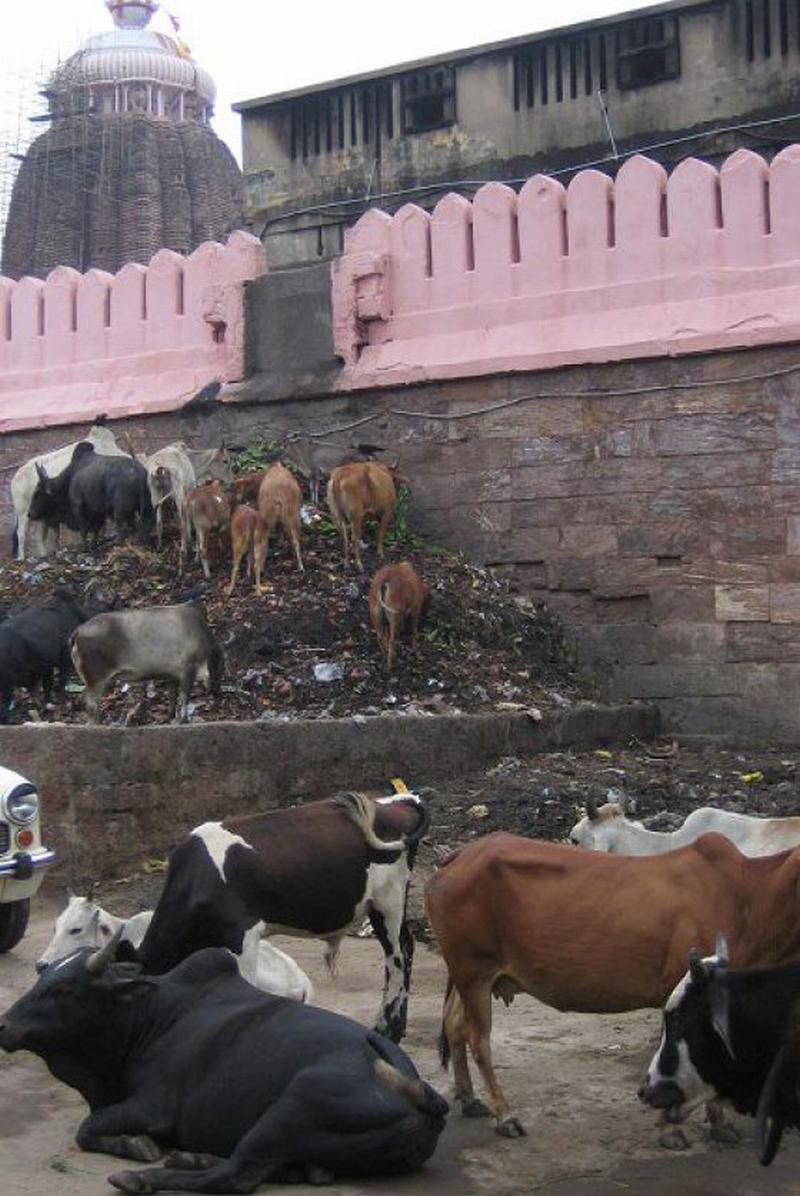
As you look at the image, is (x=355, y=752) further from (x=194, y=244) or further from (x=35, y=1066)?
(x=194, y=244)

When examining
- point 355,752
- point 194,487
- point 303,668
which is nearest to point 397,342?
point 194,487

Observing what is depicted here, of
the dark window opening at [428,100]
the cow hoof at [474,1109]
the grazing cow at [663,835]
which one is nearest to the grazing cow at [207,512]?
the dark window opening at [428,100]

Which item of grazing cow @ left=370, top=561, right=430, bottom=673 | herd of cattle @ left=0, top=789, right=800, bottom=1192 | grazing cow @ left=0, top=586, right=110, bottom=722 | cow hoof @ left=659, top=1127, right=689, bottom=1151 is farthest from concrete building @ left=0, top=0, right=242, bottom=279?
cow hoof @ left=659, top=1127, right=689, bottom=1151

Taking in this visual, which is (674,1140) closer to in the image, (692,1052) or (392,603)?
(692,1052)

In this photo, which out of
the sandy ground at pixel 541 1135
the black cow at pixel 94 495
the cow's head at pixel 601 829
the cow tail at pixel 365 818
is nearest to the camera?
the sandy ground at pixel 541 1135

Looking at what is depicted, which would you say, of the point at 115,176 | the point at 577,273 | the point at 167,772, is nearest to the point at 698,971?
the point at 167,772

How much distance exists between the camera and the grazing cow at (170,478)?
1425cm

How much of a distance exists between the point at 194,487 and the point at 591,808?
7.33 m

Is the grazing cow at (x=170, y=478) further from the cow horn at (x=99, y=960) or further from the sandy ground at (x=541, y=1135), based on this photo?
the cow horn at (x=99, y=960)

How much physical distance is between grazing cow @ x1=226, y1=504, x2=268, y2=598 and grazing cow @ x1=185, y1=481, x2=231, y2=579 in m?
0.33

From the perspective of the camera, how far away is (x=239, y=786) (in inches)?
389

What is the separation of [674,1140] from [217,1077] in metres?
1.42

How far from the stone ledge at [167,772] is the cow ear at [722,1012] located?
15.8ft

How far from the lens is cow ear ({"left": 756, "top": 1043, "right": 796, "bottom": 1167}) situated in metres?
5.00
